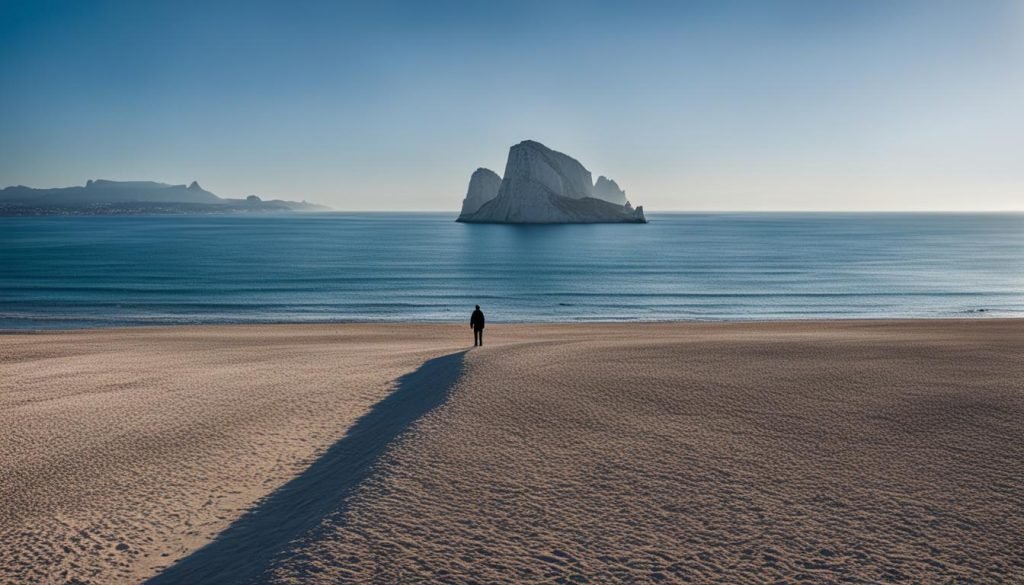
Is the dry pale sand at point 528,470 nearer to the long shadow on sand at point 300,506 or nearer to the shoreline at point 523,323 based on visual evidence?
the long shadow on sand at point 300,506

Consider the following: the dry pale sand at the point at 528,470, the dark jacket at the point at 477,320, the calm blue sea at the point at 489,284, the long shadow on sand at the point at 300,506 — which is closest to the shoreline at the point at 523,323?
Result: the calm blue sea at the point at 489,284

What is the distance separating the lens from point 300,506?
10055mm

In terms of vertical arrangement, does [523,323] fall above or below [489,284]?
below

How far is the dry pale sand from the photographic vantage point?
805 centimetres

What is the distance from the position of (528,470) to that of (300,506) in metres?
3.58

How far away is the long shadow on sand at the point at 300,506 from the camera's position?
8.20 metres

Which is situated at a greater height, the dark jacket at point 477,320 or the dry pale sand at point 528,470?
the dark jacket at point 477,320

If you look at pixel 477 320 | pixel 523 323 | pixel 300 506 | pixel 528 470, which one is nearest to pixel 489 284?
pixel 523 323

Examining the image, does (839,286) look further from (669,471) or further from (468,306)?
(669,471)

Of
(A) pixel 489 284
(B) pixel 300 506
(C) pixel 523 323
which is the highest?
(B) pixel 300 506

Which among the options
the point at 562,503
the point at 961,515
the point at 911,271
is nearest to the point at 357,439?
the point at 562,503

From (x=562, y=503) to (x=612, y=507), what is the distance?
72 cm

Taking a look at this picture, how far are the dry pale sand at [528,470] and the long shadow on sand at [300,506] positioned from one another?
55mm

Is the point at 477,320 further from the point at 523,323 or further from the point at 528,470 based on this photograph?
the point at 523,323
